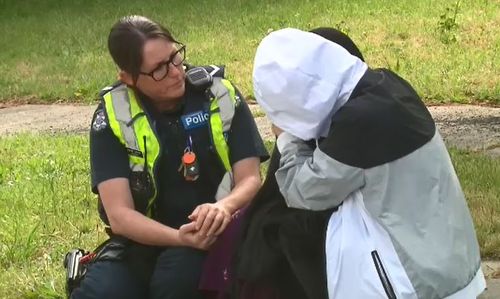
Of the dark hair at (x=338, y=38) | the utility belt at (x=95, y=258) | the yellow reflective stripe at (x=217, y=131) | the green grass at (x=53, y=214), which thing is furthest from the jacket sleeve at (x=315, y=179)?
the green grass at (x=53, y=214)

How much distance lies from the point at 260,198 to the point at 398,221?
57 cm

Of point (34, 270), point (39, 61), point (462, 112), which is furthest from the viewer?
point (39, 61)

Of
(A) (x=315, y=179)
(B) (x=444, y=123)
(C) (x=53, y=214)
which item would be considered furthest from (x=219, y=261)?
(B) (x=444, y=123)

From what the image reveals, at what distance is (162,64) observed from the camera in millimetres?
3391

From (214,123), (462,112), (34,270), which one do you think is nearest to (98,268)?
(214,123)

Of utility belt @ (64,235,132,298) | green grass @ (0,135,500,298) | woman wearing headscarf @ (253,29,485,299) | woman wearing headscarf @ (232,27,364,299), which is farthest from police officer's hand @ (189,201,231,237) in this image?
green grass @ (0,135,500,298)

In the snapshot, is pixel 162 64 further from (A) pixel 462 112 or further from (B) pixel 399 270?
(A) pixel 462 112

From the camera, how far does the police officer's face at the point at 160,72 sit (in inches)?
133

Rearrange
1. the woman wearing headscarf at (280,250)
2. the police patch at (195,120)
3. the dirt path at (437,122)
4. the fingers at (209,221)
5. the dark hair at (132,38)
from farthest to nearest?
the dirt path at (437,122), the police patch at (195,120), the dark hair at (132,38), the fingers at (209,221), the woman wearing headscarf at (280,250)

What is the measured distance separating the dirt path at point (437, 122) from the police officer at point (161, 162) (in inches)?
122

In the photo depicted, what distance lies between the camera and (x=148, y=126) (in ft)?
11.2

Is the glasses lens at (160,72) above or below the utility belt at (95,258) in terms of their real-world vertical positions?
above

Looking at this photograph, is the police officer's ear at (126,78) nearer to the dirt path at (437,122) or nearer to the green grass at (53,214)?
the green grass at (53,214)

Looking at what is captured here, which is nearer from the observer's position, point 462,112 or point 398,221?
point 398,221
